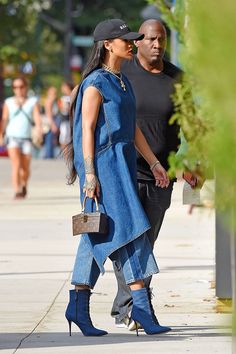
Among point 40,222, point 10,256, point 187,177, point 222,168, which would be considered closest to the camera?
point 222,168

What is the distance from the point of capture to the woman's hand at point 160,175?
26.3ft

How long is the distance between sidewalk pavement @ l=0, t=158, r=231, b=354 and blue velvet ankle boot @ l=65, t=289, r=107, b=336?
61mm

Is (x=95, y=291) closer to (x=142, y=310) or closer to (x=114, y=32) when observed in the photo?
(x=142, y=310)

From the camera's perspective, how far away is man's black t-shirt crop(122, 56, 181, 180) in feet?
27.6

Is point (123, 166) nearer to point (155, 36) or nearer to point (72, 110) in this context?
point (72, 110)

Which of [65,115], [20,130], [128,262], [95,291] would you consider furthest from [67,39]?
[128,262]

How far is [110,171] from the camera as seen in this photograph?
25.1ft

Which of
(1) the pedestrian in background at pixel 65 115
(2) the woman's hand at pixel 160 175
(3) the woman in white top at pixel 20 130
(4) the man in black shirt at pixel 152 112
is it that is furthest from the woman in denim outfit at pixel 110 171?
(1) the pedestrian in background at pixel 65 115

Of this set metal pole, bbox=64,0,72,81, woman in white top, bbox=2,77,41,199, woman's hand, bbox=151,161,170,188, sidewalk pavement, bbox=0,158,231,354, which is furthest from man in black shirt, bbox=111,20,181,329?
metal pole, bbox=64,0,72,81

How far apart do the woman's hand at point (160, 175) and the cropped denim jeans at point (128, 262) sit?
45 centimetres

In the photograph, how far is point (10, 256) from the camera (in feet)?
40.4

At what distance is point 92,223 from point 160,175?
0.71 metres

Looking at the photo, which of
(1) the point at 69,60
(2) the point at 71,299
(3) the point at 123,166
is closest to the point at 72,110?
(3) the point at 123,166

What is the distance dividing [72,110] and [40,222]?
7964 mm
